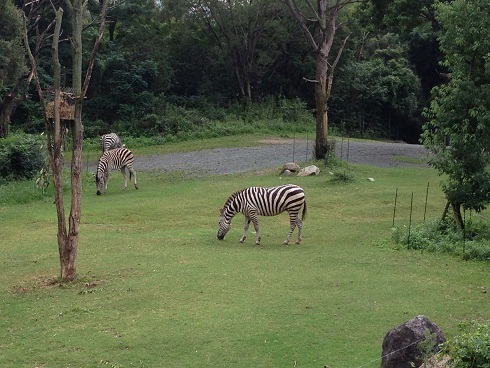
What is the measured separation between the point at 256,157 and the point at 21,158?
12301mm

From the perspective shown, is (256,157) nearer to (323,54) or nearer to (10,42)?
(323,54)

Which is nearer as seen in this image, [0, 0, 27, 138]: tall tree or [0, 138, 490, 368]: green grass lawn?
[0, 138, 490, 368]: green grass lawn

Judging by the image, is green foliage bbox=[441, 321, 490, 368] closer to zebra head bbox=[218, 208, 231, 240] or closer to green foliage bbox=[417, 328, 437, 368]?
green foliage bbox=[417, 328, 437, 368]

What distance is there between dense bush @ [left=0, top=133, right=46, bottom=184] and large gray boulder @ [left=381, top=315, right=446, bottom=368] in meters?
23.2

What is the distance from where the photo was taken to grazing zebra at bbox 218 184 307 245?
18844 millimetres

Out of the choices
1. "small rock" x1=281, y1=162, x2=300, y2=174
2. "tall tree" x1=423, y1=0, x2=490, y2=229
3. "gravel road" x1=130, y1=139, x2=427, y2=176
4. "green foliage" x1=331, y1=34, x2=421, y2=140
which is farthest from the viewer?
"green foliage" x1=331, y1=34, x2=421, y2=140

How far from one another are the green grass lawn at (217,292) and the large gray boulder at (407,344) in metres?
0.87

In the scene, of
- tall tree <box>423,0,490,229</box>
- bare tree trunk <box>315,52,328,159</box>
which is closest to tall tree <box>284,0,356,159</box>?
bare tree trunk <box>315,52,328,159</box>

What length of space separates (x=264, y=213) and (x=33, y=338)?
9.09 metres

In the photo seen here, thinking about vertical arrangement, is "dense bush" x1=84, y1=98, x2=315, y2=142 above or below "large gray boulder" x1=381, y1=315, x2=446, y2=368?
above

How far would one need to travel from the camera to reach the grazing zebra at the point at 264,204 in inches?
742

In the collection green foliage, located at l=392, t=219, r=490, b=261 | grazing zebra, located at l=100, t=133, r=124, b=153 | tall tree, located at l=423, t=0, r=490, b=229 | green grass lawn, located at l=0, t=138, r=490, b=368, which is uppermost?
tall tree, located at l=423, t=0, r=490, b=229

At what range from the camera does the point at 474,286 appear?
14.0 metres

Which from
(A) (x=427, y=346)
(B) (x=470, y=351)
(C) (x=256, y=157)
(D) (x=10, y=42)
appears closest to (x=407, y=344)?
(A) (x=427, y=346)
